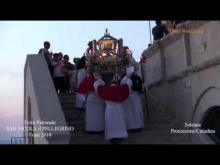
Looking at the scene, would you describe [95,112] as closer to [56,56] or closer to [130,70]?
[130,70]

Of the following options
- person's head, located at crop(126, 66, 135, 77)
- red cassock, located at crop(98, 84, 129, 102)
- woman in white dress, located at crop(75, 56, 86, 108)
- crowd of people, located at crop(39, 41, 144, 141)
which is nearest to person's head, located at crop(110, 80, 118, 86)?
crowd of people, located at crop(39, 41, 144, 141)

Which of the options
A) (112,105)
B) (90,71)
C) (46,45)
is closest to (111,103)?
(112,105)

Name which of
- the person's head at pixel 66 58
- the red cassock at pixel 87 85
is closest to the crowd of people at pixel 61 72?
the person's head at pixel 66 58

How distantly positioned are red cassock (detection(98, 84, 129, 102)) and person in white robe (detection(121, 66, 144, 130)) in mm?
162

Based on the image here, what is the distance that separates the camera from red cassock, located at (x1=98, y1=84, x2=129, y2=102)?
36.2ft

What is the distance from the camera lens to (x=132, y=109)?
11.3 m

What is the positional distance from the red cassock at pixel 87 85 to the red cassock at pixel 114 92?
26 cm

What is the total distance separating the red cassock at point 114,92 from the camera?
11.0 metres

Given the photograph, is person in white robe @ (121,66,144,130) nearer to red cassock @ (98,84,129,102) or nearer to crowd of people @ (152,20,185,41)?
red cassock @ (98,84,129,102)

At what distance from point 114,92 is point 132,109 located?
498mm

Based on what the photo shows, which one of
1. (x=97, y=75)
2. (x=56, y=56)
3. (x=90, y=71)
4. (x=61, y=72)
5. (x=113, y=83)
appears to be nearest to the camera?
(x=113, y=83)
